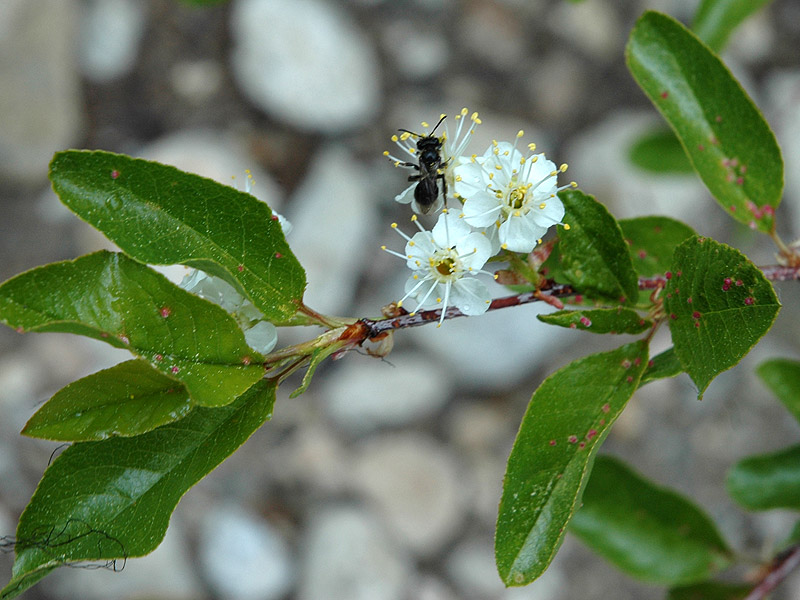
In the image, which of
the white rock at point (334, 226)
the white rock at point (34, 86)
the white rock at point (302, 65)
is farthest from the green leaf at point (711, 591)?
the white rock at point (34, 86)

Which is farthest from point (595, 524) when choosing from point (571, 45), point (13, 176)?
point (13, 176)

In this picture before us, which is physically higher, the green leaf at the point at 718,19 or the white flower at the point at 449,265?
the green leaf at the point at 718,19

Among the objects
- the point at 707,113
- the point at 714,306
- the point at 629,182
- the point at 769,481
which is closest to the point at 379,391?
the point at 629,182

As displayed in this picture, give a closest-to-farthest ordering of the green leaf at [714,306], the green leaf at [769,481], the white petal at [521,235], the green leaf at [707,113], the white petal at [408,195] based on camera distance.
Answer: the green leaf at [714,306], the white petal at [521,235], the white petal at [408,195], the green leaf at [707,113], the green leaf at [769,481]

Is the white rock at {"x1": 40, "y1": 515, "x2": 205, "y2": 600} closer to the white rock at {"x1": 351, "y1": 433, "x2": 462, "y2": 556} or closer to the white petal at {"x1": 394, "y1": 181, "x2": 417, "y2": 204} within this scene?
the white rock at {"x1": 351, "y1": 433, "x2": 462, "y2": 556}

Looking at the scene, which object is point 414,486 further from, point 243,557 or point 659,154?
point 659,154

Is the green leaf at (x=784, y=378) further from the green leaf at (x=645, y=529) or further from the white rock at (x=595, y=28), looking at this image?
the white rock at (x=595, y=28)
